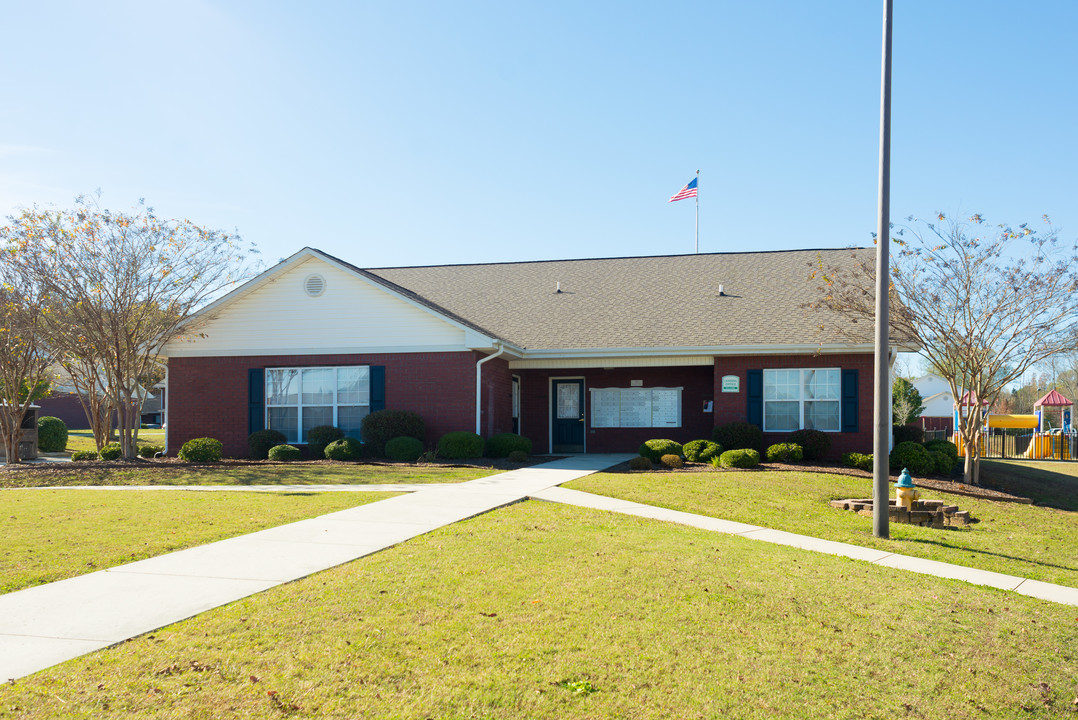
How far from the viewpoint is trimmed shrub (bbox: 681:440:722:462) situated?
1909 cm

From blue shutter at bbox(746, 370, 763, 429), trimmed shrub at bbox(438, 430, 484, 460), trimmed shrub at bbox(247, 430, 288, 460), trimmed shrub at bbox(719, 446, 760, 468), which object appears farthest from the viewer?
blue shutter at bbox(746, 370, 763, 429)

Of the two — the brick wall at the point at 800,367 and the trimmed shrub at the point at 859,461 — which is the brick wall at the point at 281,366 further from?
the trimmed shrub at the point at 859,461

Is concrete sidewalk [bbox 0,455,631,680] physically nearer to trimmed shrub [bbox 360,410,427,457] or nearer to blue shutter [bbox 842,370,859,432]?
trimmed shrub [bbox 360,410,427,457]

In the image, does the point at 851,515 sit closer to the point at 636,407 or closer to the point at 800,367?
the point at 800,367

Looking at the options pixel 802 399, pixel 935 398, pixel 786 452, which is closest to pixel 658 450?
pixel 786 452

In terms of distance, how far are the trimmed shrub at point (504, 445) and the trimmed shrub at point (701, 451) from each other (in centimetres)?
380

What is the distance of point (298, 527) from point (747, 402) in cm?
1348

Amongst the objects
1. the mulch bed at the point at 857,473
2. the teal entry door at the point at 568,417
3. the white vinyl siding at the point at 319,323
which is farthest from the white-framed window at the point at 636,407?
the white vinyl siding at the point at 319,323

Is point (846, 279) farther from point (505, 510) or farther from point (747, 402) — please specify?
point (505, 510)

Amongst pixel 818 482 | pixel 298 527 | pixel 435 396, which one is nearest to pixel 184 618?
pixel 298 527

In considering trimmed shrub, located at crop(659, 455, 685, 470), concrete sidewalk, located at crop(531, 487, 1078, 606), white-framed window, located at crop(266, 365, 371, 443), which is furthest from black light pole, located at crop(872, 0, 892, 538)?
white-framed window, located at crop(266, 365, 371, 443)

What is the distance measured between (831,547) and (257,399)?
15.8 metres

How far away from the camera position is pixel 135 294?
19047 mm

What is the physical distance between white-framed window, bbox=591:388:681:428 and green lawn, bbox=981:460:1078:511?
768 centimetres
